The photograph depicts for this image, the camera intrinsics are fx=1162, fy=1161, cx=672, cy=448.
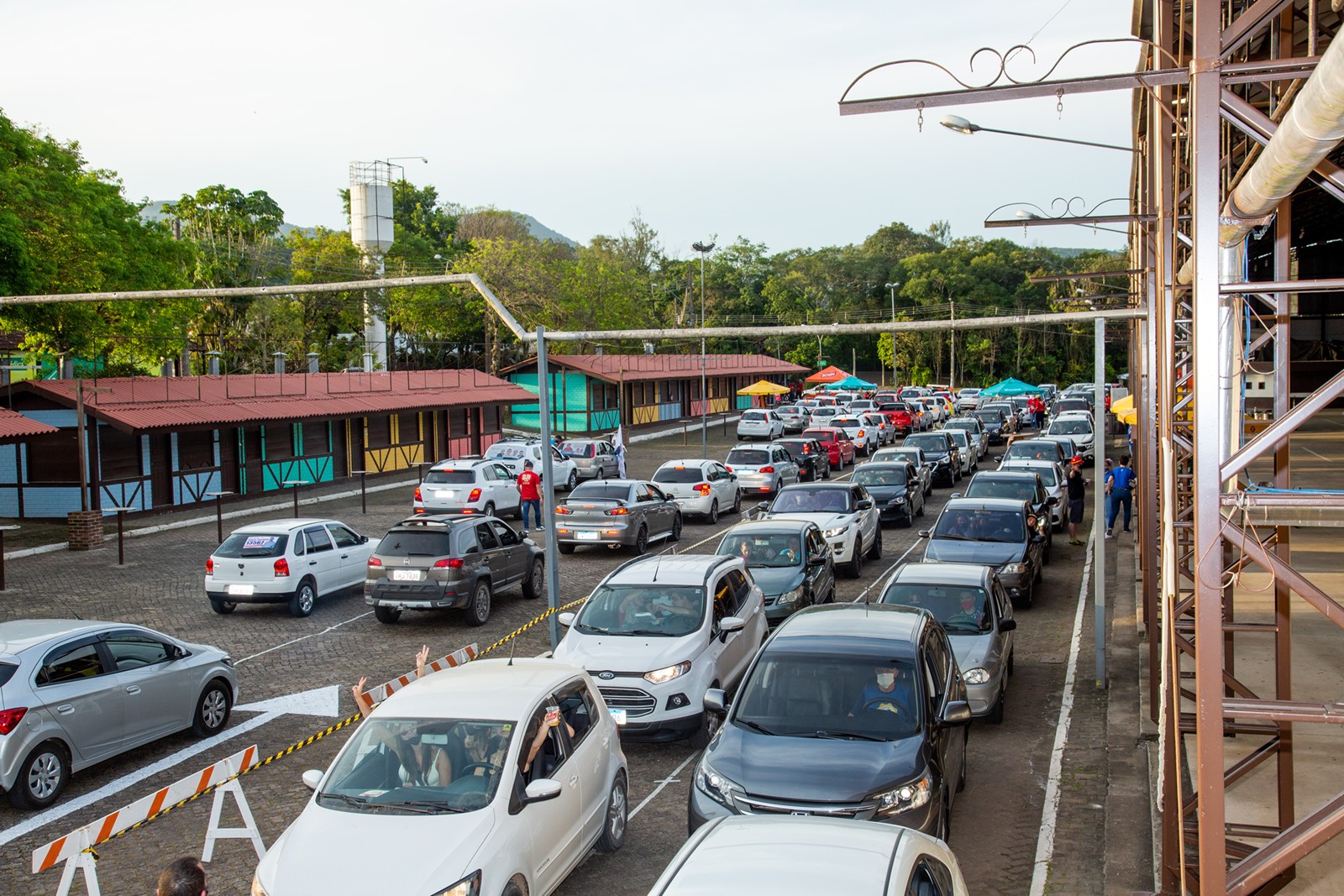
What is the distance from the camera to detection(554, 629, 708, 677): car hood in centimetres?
1172

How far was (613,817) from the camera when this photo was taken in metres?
9.30

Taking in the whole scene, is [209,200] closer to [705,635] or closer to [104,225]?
[104,225]

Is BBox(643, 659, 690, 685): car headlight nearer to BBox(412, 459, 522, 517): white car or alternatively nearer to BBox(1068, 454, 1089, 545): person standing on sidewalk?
BBox(1068, 454, 1089, 545): person standing on sidewalk

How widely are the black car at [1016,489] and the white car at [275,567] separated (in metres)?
12.8

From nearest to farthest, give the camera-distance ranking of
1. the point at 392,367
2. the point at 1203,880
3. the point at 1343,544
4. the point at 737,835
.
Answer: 1. the point at 1203,880
2. the point at 737,835
3. the point at 1343,544
4. the point at 392,367

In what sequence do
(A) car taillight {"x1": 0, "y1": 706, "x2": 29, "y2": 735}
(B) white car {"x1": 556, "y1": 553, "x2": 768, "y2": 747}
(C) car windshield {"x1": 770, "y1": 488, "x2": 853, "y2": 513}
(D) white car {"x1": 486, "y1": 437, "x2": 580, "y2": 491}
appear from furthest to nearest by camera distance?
(D) white car {"x1": 486, "y1": 437, "x2": 580, "y2": 491}, (C) car windshield {"x1": 770, "y1": 488, "x2": 853, "y2": 513}, (B) white car {"x1": 556, "y1": 553, "x2": 768, "y2": 747}, (A) car taillight {"x1": 0, "y1": 706, "x2": 29, "y2": 735}

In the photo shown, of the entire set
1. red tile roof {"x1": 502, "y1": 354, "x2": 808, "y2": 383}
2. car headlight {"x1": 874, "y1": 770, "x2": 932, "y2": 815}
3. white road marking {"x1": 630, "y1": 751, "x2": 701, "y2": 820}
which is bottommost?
white road marking {"x1": 630, "y1": 751, "x2": 701, "y2": 820}

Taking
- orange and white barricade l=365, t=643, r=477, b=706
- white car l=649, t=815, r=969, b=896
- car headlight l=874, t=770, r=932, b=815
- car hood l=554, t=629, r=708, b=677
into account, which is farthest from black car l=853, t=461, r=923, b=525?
white car l=649, t=815, r=969, b=896

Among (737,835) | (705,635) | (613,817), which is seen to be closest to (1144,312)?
(705,635)

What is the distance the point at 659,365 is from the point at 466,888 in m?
57.3

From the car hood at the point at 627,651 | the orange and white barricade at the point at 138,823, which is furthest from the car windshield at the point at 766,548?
the orange and white barricade at the point at 138,823

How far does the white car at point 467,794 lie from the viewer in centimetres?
701

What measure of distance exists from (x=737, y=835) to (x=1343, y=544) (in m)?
21.9

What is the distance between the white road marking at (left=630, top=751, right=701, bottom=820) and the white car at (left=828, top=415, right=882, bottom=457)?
32894 mm
